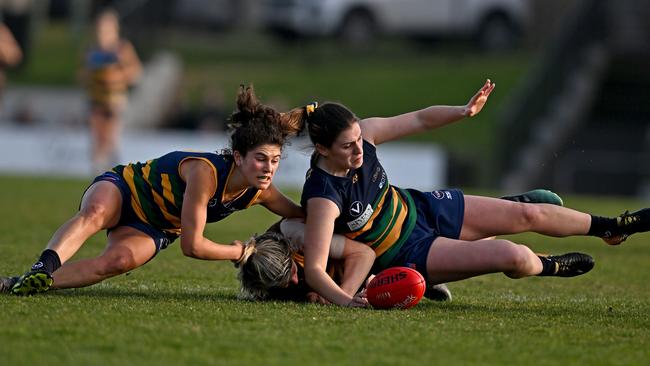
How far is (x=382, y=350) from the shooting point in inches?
194

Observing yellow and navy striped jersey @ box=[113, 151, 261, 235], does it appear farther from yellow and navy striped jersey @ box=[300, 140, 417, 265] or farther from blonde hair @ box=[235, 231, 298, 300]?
yellow and navy striped jersey @ box=[300, 140, 417, 265]

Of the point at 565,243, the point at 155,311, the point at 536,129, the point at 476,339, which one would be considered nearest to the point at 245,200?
the point at 155,311

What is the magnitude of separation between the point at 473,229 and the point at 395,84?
2089cm

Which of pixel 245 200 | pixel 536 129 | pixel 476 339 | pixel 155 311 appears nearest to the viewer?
pixel 476 339

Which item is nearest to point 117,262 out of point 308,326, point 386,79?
point 308,326

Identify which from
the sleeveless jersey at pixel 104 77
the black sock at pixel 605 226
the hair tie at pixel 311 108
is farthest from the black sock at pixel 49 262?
the sleeveless jersey at pixel 104 77

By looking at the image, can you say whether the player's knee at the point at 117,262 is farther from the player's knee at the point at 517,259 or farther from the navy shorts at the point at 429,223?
the player's knee at the point at 517,259

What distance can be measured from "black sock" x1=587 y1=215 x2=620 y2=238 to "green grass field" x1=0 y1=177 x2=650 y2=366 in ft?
1.30

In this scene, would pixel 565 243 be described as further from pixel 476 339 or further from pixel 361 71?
pixel 361 71

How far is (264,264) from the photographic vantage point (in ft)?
20.4

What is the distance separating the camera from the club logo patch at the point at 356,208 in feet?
20.9

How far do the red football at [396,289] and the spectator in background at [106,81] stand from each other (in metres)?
11.5

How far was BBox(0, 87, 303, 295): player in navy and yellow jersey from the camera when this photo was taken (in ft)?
20.2

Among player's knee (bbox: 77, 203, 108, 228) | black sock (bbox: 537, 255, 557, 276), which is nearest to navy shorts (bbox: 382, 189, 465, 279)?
black sock (bbox: 537, 255, 557, 276)
